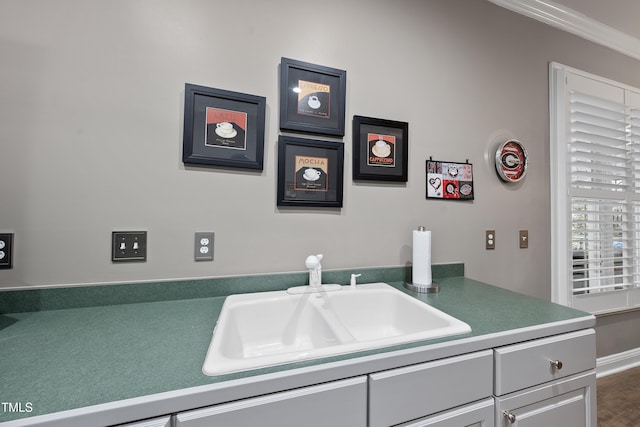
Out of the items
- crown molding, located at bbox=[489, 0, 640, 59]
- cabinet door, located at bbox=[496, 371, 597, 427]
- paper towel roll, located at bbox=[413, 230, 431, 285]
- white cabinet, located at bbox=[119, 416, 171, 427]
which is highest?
crown molding, located at bbox=[489, 0, 640, 59]

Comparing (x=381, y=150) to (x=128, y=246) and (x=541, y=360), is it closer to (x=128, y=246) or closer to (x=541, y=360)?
(x=541, y=360)

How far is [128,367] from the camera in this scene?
0.64 meters

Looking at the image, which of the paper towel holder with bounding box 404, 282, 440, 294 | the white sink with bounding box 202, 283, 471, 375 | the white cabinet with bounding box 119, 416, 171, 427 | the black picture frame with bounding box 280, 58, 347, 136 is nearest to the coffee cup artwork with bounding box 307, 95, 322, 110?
the black picture frame with bounding box 280, 58, 347, 136

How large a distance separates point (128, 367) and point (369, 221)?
114 cm

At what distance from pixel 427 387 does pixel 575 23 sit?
9.09ft

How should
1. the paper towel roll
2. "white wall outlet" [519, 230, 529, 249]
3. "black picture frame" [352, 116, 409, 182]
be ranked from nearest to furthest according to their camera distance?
the paper towel roll → "black picture frame" [352, 116, 409, 182] → "white wall outlet" [519, 230, 529, 249]

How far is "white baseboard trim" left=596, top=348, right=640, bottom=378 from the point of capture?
2.06 metres

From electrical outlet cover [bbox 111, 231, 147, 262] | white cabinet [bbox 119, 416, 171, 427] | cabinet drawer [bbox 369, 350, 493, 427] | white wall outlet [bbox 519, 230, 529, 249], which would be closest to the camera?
white cabinet [bbox 119, 416, 171, 427]

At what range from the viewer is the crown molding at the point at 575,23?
185cm

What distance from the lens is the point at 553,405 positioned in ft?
3.10

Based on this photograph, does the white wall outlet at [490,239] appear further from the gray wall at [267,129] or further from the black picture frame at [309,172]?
the black picture frame at [309,172]

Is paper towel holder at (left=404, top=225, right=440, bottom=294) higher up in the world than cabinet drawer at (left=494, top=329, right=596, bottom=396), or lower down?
higher up

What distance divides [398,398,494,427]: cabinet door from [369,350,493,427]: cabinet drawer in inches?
0.7

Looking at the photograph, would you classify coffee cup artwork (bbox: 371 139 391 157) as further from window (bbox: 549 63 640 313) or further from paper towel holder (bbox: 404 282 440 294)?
window (bbox: 549 63 640 313)
